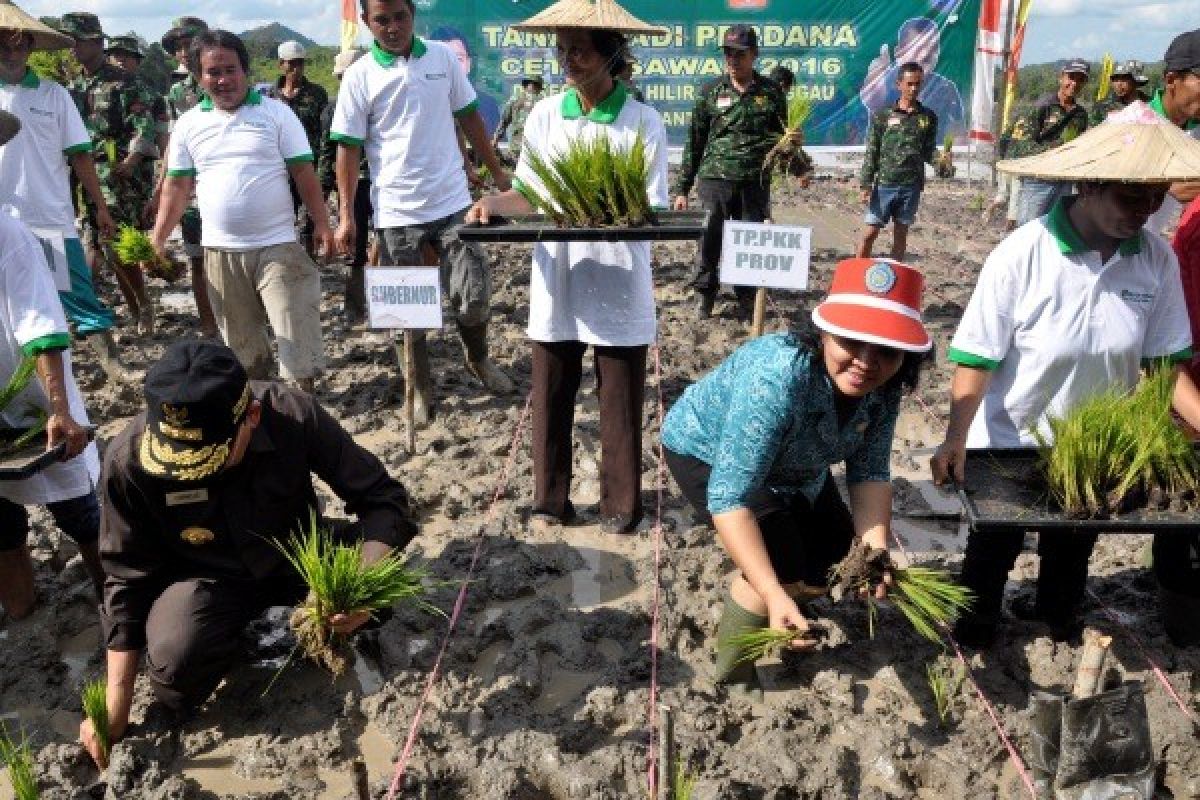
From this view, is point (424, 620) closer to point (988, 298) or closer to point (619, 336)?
point (619, 336)

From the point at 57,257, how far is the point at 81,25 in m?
3.55

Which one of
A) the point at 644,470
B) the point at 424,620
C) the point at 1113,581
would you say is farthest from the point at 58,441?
the point at 1113,581

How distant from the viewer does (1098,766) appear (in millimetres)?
2387

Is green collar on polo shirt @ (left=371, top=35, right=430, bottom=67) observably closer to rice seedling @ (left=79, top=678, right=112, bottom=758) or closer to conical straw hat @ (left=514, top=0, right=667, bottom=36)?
conical straw hat @ (left=514, top=0, right=667, bottom=36)

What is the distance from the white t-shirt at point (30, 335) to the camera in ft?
9.93

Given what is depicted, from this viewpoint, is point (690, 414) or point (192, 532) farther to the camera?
point (690, 414)

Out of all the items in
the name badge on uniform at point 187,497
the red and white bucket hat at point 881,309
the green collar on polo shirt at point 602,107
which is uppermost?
the green collar on polo shirt at point 602,107

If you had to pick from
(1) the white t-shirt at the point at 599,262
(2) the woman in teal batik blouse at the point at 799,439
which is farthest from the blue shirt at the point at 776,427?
(1) the white t-shirt at the point at 599,262

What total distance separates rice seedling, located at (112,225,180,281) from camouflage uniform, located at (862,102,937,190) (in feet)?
15.7

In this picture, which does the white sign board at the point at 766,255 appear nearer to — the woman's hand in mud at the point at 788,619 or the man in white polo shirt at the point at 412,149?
the man in white polo shirt at the point at 412,149

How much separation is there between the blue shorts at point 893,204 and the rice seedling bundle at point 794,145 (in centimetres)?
170

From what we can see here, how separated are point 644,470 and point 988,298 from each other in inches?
78.6

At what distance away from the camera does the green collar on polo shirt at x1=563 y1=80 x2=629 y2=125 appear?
3.61 m

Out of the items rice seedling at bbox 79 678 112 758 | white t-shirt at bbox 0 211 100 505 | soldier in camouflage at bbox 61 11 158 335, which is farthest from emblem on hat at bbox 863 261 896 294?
soldier in camouflage at bbox 61 11 158 335
